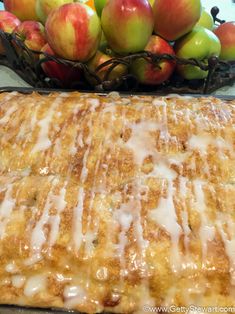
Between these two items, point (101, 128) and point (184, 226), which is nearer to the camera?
point (184, 226)

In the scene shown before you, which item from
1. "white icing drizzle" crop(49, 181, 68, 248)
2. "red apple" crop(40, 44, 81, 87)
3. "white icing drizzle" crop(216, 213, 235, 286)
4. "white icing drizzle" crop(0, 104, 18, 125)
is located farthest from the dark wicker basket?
"white icing drizzle" crop(216, 213, 235, 286)

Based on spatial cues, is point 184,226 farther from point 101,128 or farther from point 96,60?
point 96,60

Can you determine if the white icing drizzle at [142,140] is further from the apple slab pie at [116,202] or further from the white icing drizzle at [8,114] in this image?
the white icing drizzle at [8,114]

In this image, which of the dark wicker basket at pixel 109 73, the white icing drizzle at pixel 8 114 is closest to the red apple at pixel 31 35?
the dark wicker basket at pixel 109 73

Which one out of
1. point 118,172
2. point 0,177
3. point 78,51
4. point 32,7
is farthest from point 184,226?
point 32,7

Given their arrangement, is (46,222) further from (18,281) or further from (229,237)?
(229,237)

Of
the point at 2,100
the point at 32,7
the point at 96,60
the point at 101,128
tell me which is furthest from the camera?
the point at 32,7

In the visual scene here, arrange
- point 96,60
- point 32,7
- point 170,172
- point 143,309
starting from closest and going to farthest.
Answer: point 143,309 → point 170,172 → point 96,60 → point 32,7

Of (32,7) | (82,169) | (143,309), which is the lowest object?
(143,309)
